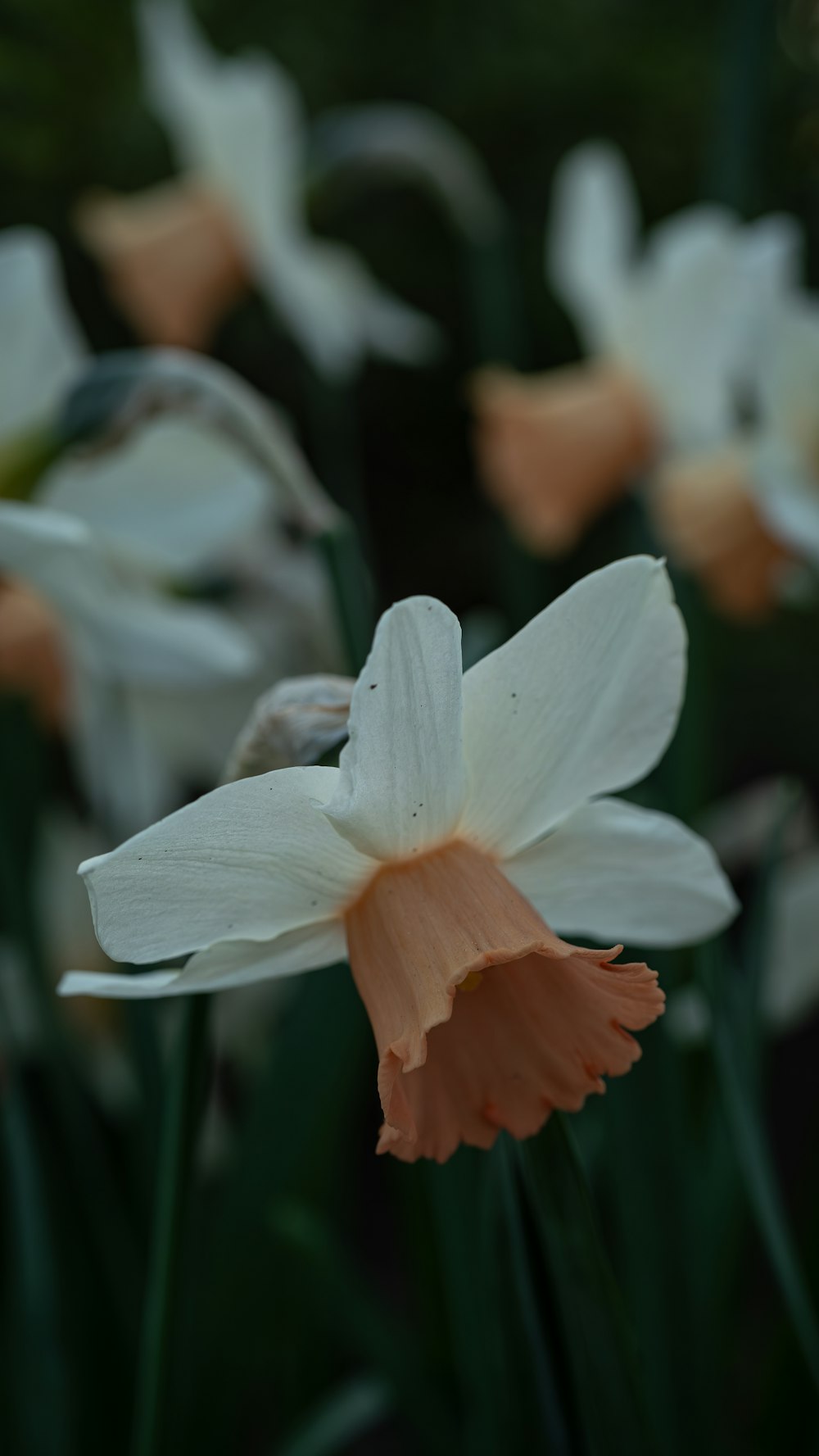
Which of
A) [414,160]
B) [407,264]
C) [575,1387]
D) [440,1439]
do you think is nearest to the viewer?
[575,1387]

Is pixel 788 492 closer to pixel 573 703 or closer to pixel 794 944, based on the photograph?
pixel 794 944

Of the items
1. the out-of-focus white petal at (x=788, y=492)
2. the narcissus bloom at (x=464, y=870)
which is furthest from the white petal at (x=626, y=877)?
the out-of-focus white petal at (x=788, y=492)

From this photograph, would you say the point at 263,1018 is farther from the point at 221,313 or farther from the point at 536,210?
the point at 536,210

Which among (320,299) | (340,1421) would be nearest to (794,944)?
(340,1421)

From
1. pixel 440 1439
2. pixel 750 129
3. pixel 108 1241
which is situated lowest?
pixel 440 1439

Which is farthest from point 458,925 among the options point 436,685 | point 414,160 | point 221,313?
point 221,313

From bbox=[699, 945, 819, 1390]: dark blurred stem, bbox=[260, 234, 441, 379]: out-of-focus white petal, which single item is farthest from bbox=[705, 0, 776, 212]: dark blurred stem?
bbox=[699, 945, 819, 1390]: dark blurred stem

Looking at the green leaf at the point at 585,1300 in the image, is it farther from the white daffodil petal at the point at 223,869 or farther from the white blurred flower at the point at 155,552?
the white blurred flower at the point at 155,552
